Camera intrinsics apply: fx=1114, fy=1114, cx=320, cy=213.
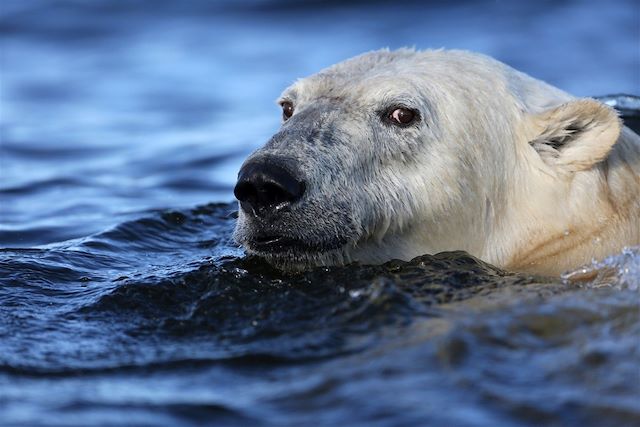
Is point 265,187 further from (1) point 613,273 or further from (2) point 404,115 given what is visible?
(1) point 613,273

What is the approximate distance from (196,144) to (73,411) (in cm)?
752

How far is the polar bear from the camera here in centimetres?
599

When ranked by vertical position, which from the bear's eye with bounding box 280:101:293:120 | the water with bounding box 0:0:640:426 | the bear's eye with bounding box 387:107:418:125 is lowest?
the water with bounding box 0:0:640:426

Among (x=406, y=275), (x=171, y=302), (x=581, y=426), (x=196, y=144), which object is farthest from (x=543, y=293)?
(x=196, y=144)

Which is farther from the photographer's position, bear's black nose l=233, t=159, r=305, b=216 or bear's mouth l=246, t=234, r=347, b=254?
bear's mouth l=246, t=234, r=347, b=254

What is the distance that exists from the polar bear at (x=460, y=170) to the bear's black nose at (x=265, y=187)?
0.65ft

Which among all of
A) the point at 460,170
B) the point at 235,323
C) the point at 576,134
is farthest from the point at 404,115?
the point at 235,323

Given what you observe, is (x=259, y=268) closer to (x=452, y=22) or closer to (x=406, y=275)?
(x=406, y=275)

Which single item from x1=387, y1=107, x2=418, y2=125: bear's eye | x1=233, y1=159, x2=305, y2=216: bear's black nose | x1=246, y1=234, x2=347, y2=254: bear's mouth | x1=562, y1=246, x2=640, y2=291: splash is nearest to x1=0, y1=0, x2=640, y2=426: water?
x1=562, y1=246, x2=640, y2=291: splash

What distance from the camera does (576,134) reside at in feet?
20.2

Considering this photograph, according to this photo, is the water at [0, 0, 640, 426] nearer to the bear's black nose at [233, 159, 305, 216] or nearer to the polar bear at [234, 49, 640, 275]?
the polar bear at [234, 49, 640, 275]

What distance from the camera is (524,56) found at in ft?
50.2

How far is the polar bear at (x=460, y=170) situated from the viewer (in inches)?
236

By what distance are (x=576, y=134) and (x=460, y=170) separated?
67cm
